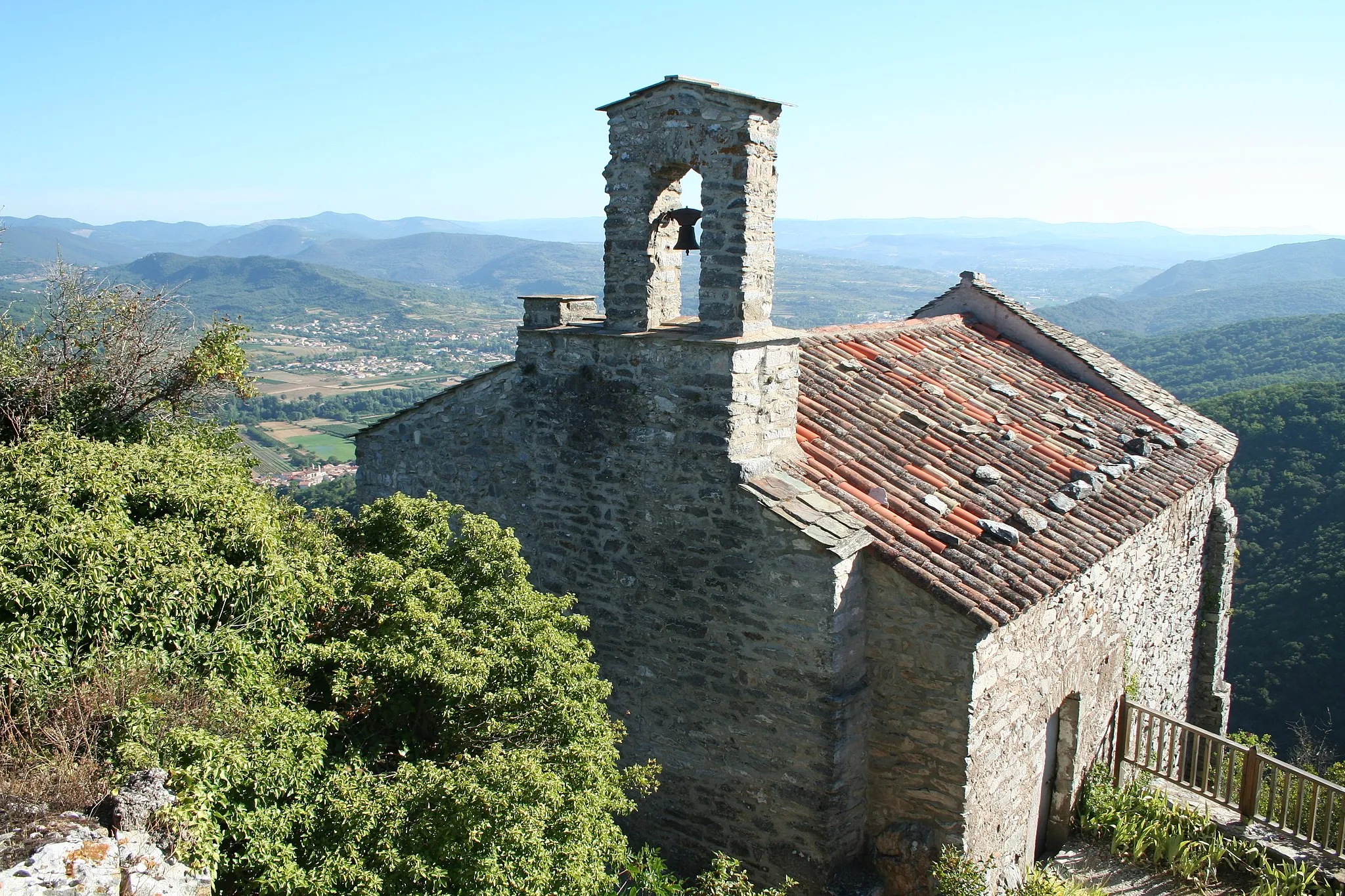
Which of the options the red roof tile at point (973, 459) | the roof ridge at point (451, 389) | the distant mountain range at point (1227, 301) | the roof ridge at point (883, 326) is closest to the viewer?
the red roof tile at point (973, 459)

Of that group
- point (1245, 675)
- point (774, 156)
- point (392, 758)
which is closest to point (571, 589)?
point (392, 758)

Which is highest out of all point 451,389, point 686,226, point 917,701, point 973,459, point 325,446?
point 686,226

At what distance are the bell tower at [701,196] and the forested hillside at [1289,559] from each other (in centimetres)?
1811

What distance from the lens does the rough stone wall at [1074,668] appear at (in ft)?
26.2

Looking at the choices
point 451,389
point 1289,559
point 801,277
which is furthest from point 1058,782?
point 801,277

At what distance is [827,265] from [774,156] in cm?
14596

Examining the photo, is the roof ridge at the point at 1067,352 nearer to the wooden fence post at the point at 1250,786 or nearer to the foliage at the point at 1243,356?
the wooden fence post at the point at 1250,786

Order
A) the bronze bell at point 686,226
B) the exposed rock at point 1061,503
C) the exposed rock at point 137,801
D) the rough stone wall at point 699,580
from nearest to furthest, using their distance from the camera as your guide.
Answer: the exposed rock at point 137,801, the rough stone wall at point 699,580, the bronze bell at point 686,226, the exposed rock at point 1061,503

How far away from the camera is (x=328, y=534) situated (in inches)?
309

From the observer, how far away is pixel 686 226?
8.77m

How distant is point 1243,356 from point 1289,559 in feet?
93.9

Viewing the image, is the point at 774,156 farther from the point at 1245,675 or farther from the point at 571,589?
the point at 1245,675

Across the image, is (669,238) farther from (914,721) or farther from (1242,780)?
(1242,780)

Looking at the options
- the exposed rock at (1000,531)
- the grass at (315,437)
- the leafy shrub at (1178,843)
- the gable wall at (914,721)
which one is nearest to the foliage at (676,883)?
the gable wall at (914,721)
